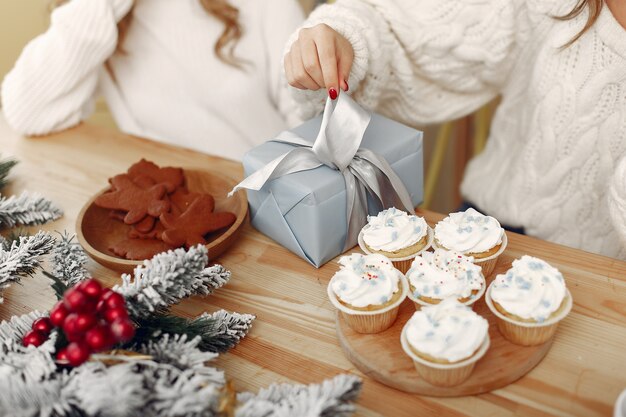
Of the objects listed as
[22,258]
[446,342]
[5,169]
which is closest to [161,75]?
[5,169]

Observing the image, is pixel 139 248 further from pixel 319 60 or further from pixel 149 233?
pixel 319 60

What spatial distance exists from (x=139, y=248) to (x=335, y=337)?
376 mm

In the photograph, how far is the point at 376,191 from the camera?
0.96 metres

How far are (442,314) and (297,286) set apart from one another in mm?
276

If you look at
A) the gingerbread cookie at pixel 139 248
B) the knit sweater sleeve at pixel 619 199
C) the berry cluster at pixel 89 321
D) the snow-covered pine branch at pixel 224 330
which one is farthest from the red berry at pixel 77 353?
the knit sweater sleeve at pixel 619 199

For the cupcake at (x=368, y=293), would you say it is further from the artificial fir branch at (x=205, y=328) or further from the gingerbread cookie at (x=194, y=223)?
the gingerbread cookie at (x=194, y=223)

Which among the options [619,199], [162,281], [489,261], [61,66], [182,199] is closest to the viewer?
[162,281]

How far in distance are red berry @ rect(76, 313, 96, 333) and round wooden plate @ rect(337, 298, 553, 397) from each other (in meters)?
0.33

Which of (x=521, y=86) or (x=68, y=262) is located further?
(x=521, y=86)

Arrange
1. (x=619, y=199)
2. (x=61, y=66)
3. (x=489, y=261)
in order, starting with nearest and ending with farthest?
(x=489, y=261)
(x=619, y=199)
(x=61, y=66)

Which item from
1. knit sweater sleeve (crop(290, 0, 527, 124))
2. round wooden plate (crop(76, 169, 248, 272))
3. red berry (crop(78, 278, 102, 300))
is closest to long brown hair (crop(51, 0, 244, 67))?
knit sweater sleeve (crop(290, 0, 527, 124))

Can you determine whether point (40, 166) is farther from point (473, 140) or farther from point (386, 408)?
point (473, 140)

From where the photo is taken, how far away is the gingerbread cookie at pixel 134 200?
104 centimetres

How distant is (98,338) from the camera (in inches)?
27.5
